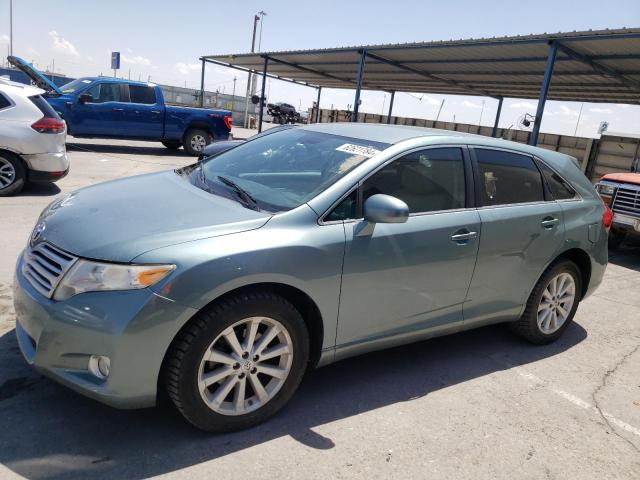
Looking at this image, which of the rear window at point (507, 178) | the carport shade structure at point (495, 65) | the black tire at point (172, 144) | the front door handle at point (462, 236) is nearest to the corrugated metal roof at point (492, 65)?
the carport shade structure at point (495, 65)

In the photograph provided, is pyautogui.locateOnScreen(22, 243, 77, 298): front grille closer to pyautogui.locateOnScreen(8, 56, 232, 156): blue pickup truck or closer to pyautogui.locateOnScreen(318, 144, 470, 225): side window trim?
pyautogui.locateOnScreen(318, 144, 470, 225): side window trim

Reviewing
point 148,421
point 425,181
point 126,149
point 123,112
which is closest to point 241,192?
point 425,181

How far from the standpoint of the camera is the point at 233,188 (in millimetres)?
3158

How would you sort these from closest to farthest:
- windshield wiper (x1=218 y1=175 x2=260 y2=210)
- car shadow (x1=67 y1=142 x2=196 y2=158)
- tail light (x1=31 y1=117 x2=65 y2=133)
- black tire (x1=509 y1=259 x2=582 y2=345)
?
1. windshield wiper (x1=218 y1=175 x2=260 y2=210)
2. black tire (x1=509 y1=259 x2=582 y2=345)
3. tail light (x1=31 y1=117 x2=65 y2=133)
4. car shadow (x1=67 y1=142 x2=196 y2=158)

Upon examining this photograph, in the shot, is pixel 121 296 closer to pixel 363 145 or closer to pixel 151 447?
pixel 151 447

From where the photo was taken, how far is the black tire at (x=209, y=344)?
2.35 metres

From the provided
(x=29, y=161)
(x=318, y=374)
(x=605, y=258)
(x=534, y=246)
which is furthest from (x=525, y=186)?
(x=29, y=161)

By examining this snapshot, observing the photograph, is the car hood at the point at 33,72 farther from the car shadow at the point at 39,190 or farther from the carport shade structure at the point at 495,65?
the carport shade structure at the point at 495,65

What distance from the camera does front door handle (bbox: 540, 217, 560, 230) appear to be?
12.6 feet

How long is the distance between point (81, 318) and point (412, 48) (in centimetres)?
1277

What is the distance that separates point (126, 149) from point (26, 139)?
7829 millimetres

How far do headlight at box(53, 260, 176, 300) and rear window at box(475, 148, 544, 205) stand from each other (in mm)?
2290

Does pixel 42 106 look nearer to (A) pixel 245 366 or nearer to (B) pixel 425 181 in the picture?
(B) pixel 425 181

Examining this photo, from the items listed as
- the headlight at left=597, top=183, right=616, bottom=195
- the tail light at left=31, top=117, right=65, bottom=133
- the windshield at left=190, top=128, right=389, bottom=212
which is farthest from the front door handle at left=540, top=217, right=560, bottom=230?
the tail light at left=31, top=117, right=65, bottom=133
